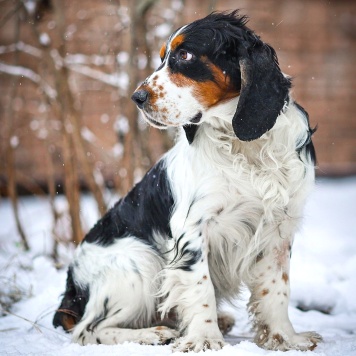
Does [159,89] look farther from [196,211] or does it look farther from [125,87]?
[125,87]

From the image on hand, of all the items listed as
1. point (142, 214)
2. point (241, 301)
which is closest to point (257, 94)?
point (142, 214)

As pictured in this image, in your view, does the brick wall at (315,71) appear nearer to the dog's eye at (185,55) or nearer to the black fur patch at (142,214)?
the black fur patch at (142,214)

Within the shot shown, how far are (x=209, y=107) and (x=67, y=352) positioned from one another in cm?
135

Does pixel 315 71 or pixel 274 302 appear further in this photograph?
pixel 315 71

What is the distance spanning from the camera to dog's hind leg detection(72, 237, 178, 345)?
126 inches

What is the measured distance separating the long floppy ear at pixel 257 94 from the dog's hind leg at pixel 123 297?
885 millimetres

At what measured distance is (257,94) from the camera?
278 centimetres

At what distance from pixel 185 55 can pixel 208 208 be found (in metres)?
0.72

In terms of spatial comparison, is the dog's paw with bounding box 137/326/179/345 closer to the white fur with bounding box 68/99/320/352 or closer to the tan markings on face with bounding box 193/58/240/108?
the white fur with bounding box 68/99/320/352

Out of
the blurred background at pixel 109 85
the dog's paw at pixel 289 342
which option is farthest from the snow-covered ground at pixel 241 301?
the blurred background at pixel 109 85

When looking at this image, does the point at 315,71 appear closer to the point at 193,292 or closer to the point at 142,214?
the point at 142,214

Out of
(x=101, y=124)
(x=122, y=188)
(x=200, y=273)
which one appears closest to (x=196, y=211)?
(x=200, y=273)

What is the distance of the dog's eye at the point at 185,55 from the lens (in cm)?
282

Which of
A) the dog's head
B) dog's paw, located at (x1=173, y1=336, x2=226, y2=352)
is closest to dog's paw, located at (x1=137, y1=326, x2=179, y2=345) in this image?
dog's paw, located at (x1=173, y1=336, x2=226, y2=352)
